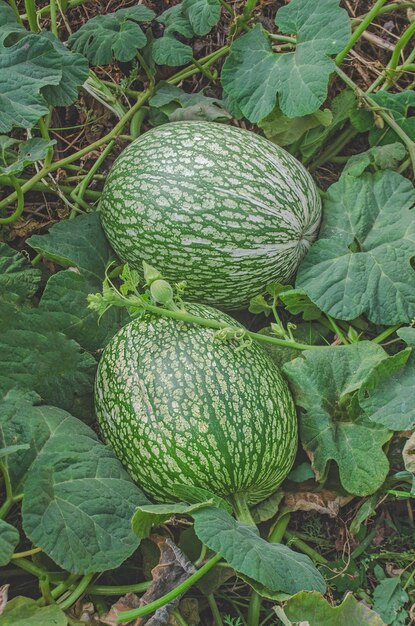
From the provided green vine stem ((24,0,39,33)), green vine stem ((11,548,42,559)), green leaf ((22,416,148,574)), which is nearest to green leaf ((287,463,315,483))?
green leaf ((22,416,148,574))

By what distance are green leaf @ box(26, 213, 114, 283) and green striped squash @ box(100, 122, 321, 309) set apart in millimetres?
88

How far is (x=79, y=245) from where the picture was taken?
245 centimetres

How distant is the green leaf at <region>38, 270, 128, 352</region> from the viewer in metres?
2.32

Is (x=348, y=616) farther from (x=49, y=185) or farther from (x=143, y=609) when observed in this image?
(x=49, y=185)

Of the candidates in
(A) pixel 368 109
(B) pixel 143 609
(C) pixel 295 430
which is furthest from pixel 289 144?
(B) pixel 143 609

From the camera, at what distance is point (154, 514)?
1925 mm

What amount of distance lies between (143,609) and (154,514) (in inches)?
9.3

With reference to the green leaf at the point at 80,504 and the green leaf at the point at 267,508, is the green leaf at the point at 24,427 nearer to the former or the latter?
the green leaf at the point at 80,504

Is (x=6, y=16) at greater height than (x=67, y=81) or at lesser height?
greater

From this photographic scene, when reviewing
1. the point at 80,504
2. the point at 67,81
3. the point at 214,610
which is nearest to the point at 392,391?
the point at 214,610

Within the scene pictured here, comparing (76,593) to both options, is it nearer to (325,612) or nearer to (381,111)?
(325,612)

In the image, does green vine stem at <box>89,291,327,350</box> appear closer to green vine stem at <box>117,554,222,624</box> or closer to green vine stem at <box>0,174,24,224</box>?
green vine stem at <box>0,174,24,224</box>

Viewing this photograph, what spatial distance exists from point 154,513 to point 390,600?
75 centimetres

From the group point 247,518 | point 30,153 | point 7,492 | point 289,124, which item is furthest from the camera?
point 289,124
